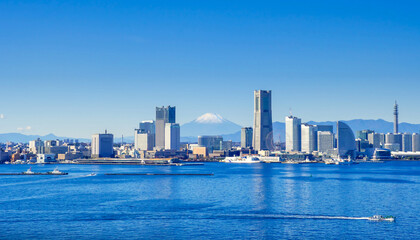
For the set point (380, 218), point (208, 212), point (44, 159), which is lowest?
point (380, 218)

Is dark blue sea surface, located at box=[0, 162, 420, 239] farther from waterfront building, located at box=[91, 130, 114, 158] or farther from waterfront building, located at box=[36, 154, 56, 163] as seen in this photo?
waterfront building, located at box=[91, 130, 114, 158]

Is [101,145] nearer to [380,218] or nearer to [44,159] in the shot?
[44,159]

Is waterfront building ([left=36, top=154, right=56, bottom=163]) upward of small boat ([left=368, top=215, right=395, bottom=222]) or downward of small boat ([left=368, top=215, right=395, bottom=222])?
upward

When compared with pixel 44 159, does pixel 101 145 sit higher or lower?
higher

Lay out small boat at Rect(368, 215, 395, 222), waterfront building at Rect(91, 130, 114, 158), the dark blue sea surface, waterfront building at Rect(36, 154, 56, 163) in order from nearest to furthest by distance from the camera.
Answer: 1. the dark blue sea surface
2. small boat at Rect(368, 215, 395, 222)
3. waterfront building at Rect(36, 154, 56, 163)
4. waterfront building at Rect(91, 130, 114, 158)

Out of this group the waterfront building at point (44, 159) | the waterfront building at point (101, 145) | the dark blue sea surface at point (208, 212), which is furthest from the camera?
the waterfront building at point (101, 145)

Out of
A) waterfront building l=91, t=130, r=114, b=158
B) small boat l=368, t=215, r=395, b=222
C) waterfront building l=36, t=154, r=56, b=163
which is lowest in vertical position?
small boat l=368, t=215, r=395, b=222

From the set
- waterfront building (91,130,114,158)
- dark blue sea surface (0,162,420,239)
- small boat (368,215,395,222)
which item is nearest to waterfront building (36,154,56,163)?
waterfront building (91,130,114,158)

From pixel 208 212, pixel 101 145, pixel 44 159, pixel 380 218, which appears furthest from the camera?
pixel 101 145

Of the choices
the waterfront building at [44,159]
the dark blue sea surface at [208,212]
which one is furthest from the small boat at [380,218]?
the waterfront building at [44,159]

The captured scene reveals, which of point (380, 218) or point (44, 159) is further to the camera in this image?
point (44, 159)

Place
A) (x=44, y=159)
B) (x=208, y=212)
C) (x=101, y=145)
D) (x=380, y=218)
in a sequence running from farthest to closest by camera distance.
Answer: (x=101, y=145), (x=44, y=159), (x=208, y=212), (x=380, y=218)

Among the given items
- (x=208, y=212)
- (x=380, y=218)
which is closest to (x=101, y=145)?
(x=208, y=212)

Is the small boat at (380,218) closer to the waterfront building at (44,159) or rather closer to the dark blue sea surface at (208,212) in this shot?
the dark blue sea surface at (208,212)
